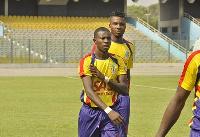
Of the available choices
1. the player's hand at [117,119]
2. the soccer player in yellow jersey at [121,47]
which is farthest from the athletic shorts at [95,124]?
the soccer player in yellow jersey at [121,47]

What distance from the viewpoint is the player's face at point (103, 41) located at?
7527mm

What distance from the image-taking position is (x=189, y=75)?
494cm

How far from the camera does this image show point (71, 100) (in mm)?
20438

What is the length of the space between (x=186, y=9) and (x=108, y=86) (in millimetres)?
57021

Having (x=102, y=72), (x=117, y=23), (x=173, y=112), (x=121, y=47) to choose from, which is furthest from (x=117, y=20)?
(x=173, y=112)

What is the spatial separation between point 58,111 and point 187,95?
40.0 feet

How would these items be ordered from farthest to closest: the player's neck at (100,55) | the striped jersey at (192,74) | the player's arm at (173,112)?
the player's neck at (100,55), the player's arm at (173,112), the striped jersey at (192,74)

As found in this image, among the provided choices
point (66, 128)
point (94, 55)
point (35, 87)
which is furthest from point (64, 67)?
point (94, 55)

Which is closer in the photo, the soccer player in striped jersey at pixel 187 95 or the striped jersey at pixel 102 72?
the soccer player in striped jersey at pixel 187 95

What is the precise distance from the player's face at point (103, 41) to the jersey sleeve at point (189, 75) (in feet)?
8.69

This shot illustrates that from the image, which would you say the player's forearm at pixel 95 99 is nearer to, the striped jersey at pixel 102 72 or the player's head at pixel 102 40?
the striped jersey at pixel 102 72

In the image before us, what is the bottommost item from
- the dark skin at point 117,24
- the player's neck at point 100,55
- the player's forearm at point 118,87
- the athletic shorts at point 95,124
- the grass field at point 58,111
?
the grass field at point 58,111

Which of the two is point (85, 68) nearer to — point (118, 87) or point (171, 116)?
point (118, 87)

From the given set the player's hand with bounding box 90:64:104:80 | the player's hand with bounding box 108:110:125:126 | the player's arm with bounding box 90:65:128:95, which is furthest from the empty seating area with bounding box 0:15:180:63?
the player's hand with bounding box 108:110:125:126
